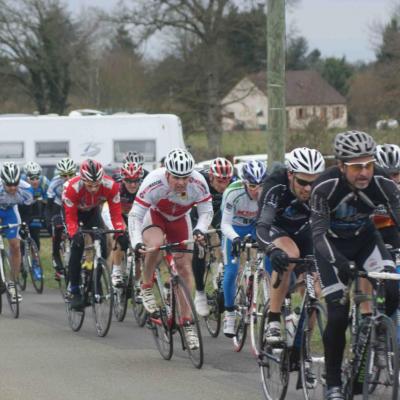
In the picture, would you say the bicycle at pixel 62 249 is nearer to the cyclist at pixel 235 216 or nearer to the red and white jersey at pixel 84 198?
the red and white jersey at pixel 84 198

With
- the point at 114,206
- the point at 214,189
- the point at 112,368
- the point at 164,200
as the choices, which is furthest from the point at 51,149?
the point at 112,368

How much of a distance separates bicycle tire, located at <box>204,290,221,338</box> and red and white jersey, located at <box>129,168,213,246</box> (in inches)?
56.3

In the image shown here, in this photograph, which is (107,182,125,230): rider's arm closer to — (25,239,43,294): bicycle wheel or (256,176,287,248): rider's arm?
(256,176,287,248): rider's arm

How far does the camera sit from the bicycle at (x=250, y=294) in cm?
984

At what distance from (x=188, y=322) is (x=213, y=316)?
2.29m

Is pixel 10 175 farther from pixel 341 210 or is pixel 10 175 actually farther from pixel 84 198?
pixel 341 210

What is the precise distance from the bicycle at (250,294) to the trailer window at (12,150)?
2259 cm

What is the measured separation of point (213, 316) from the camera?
12.2 meters

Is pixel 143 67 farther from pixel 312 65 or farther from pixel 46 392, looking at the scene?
pixel 46 392

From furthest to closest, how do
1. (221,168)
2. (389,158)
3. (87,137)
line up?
(87,137) < (221,168) < (389,158)

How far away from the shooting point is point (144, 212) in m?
10.6

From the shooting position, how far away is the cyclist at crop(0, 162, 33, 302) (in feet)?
49.0

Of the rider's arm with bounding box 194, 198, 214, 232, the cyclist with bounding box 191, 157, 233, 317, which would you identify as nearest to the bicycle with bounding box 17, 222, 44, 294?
the cyclist with bounding box 191, 157, 233, 317

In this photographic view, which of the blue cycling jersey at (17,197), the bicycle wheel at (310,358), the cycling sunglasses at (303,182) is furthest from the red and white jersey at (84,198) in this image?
the bicycle wheel at (310,358)
